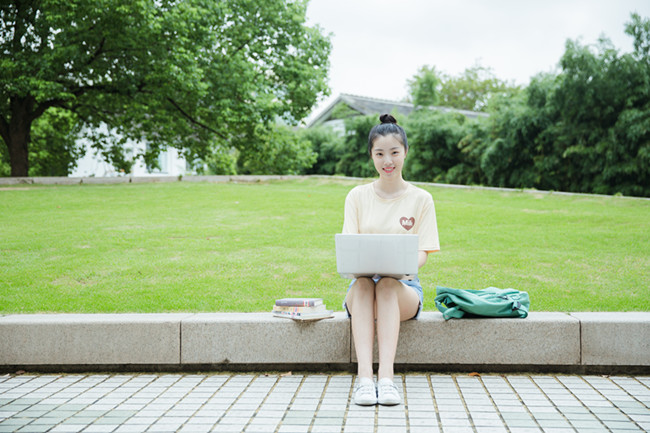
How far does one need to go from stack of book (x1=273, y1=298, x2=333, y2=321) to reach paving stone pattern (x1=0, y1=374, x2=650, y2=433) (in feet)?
1.41

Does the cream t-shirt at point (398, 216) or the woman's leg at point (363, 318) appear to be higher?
the cream t-shirt at point (398, 216)

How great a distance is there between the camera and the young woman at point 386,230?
3982 millimetres

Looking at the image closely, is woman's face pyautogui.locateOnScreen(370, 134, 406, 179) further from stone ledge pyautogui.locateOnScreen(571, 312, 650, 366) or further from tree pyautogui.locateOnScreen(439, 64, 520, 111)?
tree pyautogui.locateOnScreen(439, 64, 520, 111)

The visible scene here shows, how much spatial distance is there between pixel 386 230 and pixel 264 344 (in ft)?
3.98

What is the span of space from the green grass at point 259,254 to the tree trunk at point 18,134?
710cm

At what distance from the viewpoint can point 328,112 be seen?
3906cm

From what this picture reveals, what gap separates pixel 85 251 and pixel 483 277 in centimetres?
466

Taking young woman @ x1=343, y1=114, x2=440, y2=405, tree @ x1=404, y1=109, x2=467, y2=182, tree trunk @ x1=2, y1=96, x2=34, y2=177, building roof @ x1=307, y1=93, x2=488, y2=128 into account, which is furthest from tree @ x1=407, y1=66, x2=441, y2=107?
young woman @ x1=343, y1=114, x2=440, y2=405

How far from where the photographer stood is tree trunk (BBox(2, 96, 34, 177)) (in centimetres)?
1847

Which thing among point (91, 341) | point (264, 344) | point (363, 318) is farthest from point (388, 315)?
point (91, 341)

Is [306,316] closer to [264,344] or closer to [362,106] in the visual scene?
[264,344]

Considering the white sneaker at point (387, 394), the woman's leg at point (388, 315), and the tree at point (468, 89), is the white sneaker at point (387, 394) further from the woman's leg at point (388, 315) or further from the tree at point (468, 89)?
the tree at point (468, 89)

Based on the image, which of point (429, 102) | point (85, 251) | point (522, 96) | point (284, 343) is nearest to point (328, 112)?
point (429, 102)

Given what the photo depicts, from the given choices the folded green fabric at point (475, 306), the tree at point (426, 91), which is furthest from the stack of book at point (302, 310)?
the tree at point (426, 91)
